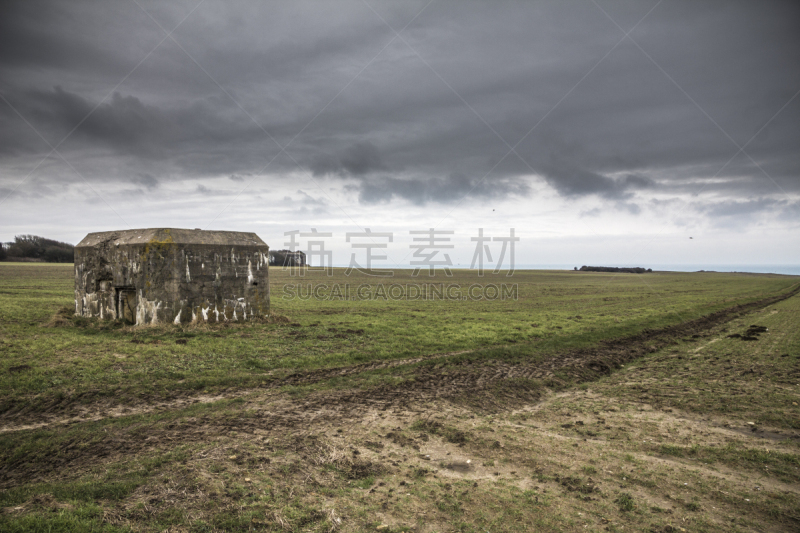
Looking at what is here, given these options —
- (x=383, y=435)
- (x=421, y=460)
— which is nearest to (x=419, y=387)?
(x=383, y=435)

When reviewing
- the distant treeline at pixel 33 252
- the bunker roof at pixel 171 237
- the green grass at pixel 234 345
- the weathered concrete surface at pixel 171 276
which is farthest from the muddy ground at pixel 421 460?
the distant treeline at pixel 33 252

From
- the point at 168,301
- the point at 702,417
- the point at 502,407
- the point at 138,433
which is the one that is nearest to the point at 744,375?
the point at 702,417

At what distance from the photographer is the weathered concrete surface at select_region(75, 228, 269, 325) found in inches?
655

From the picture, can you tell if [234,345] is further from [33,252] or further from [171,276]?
[33,252]

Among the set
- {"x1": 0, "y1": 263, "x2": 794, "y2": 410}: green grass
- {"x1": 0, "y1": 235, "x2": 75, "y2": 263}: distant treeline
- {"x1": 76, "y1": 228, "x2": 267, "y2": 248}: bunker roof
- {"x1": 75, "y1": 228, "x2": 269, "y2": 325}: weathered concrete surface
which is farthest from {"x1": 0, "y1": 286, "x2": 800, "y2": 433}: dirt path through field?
{"x1": 0, "y1": 235, "x2": 75, "y2": 263}: distant treeline

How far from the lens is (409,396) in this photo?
10.5 metres

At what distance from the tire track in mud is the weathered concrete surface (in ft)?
25.2

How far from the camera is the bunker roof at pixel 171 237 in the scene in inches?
664

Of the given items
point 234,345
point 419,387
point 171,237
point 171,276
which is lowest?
point 419,387

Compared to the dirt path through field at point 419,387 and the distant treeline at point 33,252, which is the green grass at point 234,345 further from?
the distant treeline at point 33,252

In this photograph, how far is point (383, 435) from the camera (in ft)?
26.1

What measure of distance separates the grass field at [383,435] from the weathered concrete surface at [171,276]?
1301mm

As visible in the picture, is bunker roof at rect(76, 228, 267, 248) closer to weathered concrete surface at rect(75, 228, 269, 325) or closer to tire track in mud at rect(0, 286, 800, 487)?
weathered concrete surface at rect(75, 228, 269, 325)

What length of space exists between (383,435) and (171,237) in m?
13.4
